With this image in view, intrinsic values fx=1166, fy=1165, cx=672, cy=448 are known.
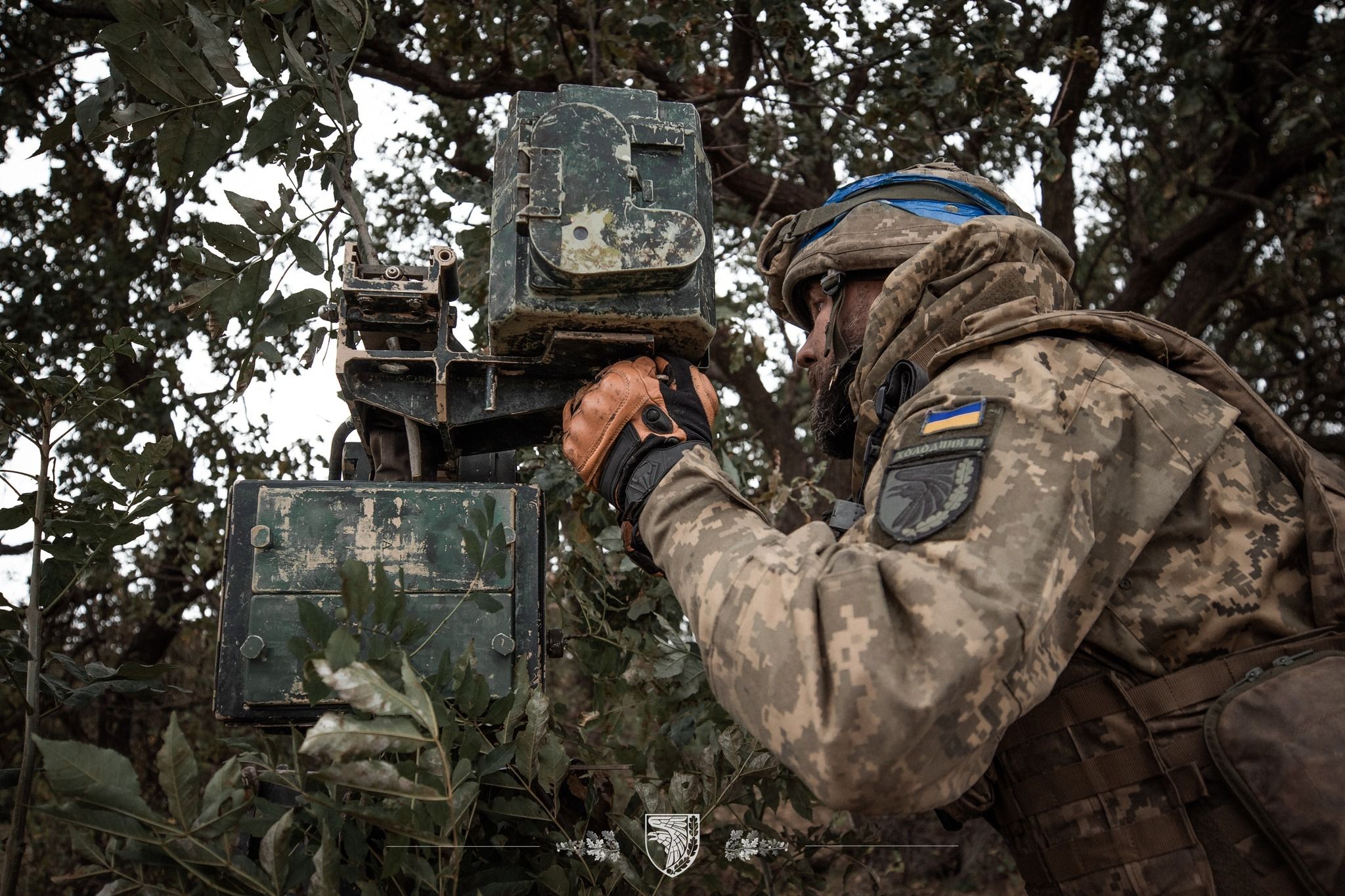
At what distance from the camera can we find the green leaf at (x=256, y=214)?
2561 mm

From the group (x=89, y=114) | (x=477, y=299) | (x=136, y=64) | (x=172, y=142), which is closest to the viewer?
(x=136, y=64)

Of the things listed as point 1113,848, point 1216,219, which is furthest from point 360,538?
point 1216,219

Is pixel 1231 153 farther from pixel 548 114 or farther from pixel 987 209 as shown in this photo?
pixel 548 114

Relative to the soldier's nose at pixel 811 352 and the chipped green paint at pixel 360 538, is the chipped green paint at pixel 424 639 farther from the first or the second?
the soldier's nose at pixel 811 352

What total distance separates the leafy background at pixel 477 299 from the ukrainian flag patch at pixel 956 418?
815mm

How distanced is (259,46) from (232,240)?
43 cm

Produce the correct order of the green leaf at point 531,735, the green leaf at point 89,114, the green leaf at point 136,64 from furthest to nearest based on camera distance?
the green leaf at point 89,114 → the green leaf at point 136,64 → the green leaf at point 531,735

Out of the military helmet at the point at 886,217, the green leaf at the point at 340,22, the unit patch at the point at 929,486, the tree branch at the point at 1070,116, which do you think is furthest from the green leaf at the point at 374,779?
the tree branch at the point at 1070,116

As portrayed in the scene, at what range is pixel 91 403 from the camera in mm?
2469

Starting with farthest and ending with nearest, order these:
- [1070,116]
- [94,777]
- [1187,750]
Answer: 1. [1070,116]
2. [1187,750]
3. [94,777]

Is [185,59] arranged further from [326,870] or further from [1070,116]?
[1070,116]

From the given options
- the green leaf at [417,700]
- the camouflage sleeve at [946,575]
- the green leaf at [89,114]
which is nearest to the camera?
the camouflage sleeve at [946,575]

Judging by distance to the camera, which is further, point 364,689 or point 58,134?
point 58,134

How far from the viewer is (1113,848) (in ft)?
5.73
